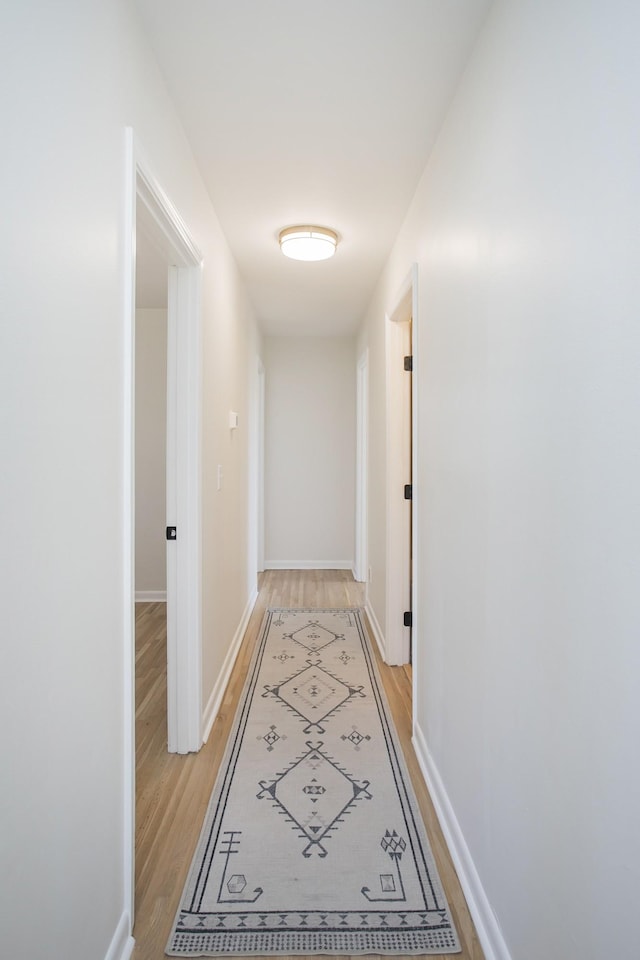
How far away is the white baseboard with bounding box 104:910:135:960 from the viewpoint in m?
1.33

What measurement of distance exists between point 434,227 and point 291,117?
0.66 metres

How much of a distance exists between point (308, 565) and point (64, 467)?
5.18 m

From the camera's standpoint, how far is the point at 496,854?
1383 millimetres

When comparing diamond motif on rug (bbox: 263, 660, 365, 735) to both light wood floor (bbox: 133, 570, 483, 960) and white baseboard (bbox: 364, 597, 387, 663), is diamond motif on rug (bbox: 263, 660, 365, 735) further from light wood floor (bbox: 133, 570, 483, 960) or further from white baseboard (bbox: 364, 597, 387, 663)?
white baseboard (bbox: 364, 597, 387, 663)

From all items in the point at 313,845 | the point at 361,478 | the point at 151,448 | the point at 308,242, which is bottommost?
the point at 313,845

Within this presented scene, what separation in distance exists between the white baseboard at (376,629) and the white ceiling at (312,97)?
2524 mm

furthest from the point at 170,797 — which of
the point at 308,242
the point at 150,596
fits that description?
the point at 150,596

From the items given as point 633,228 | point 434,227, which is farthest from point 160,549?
point 633,228

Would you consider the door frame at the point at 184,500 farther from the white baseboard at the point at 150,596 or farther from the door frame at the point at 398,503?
the white baseboard at the point at 150,596

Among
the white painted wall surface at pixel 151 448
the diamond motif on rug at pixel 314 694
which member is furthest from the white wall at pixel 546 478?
the white painted wall surface at pixel 151 448

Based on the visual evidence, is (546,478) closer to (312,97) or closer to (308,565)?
(312,97)

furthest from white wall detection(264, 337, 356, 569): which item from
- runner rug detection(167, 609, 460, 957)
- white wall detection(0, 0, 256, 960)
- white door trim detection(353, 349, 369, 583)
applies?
white wall detection(0, 0, 256, 960)

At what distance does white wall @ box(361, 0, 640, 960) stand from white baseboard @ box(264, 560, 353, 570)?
13.9ft

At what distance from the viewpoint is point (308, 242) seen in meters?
3.04
